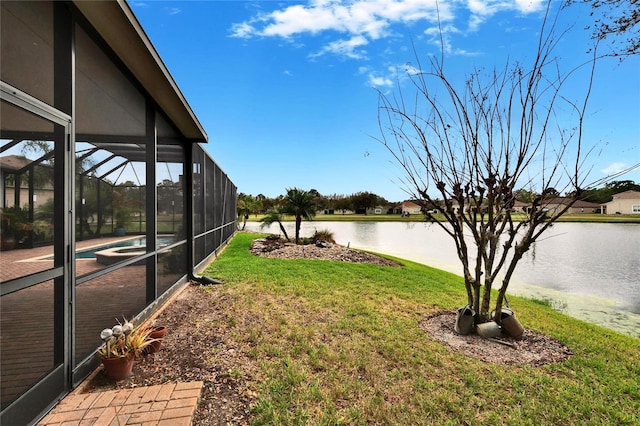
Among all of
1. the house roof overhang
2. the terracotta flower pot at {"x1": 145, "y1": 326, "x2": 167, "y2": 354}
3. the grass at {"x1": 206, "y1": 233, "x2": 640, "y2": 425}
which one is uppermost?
the house roof overhang

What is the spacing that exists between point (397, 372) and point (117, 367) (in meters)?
2.31

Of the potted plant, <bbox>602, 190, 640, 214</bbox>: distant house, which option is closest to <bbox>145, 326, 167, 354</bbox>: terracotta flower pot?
the potted plant

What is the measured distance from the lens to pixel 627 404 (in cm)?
262

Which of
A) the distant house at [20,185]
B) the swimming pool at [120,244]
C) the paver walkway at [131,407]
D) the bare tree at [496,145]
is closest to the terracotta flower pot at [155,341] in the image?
the paver walkway at [131,407]

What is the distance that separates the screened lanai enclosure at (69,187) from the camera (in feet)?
6.34

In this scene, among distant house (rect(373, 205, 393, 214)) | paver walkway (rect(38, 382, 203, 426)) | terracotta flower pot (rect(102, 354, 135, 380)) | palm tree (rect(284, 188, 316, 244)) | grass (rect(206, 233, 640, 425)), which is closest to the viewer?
paver walkway (rect(38, 382, 203, 426))

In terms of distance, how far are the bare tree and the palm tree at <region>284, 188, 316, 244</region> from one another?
9.15 m

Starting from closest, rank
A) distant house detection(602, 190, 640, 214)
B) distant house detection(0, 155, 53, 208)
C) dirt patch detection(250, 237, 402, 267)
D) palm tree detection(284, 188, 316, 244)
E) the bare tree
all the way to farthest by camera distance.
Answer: distant house detection(0, 155, 53, 208)
the bare tree
dirt patch detection(250, 237, 402, 267)
palm tree detection(284, 188, 316, 244)
distant house detection(602, 190, 640, 214)

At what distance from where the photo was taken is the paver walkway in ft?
6.72

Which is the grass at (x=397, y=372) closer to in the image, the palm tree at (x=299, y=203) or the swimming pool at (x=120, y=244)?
the swimming pool at (x=120, y=244)

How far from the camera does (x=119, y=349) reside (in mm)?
2732

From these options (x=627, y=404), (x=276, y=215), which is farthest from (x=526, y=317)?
(x=276, y=215)

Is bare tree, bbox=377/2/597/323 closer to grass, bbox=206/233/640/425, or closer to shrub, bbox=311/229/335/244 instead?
grass, bbox=206/233/640/425

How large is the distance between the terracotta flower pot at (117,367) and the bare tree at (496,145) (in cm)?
368
